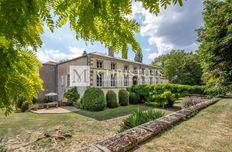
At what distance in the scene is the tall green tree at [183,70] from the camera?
36688 mm

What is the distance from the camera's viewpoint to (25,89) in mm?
1426

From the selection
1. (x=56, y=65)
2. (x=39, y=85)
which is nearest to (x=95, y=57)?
(x=56, y=65)

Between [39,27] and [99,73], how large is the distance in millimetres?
18611

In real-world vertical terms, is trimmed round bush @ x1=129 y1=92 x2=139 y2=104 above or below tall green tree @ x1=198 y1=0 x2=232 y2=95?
below

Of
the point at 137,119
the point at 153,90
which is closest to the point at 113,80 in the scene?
the point at 153,90

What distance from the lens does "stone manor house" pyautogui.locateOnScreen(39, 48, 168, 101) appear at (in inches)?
762

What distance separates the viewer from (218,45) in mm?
6453

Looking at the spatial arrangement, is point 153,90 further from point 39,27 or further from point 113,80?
point 39,27

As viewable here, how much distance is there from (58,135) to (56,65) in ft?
57.8

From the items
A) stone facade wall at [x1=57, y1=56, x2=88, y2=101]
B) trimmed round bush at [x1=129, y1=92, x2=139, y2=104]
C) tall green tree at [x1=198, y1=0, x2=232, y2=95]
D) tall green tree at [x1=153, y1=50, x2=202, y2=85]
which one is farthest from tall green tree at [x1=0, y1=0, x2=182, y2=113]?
tall green tree at [x1=153, y1=50, x2=202, y2=85]
